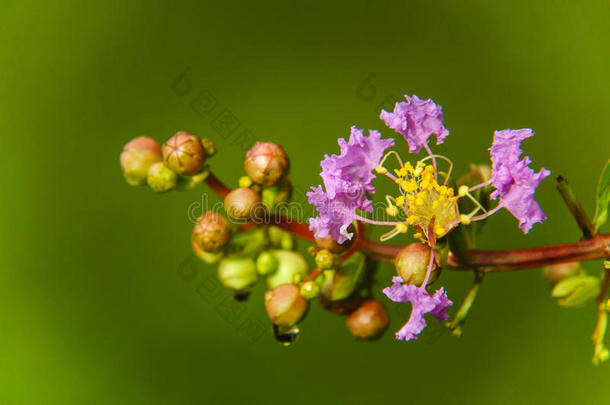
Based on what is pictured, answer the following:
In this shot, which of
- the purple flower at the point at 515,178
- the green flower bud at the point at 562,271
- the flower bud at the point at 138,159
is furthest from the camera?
the green flower bud at the point at 562,271

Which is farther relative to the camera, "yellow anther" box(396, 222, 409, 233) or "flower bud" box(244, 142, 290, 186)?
"flower bud" box(244, 142, 290, 186)

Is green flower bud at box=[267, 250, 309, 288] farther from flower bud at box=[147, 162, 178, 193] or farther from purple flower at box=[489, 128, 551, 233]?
purple flower at box=[489, 128, 551, 233]

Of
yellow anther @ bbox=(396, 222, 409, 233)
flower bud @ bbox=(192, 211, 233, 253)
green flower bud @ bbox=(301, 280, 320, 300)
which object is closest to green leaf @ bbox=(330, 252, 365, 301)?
green flower bud @ bbox=(301, 280, 320, 300)

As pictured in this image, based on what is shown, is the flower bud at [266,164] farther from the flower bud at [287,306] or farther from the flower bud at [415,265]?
the flower bud at [415,265]

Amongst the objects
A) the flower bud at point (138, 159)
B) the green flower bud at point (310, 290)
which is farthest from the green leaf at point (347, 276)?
the flower bud at point (138, 159)

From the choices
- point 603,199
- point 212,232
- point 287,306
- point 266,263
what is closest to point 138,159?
point 212,232

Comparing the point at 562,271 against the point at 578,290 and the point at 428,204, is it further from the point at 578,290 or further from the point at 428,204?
the point at 428,204
